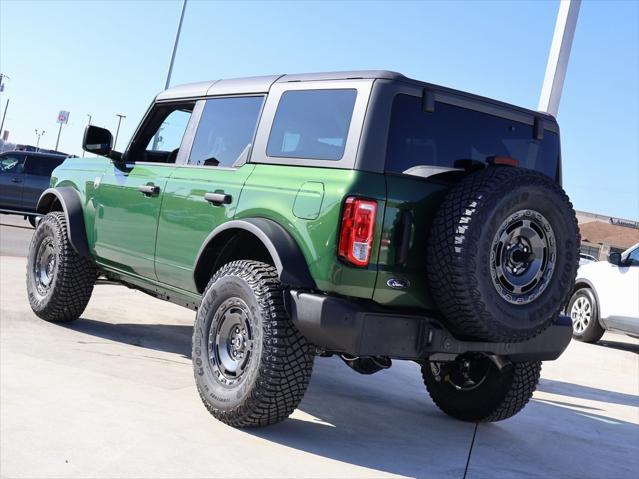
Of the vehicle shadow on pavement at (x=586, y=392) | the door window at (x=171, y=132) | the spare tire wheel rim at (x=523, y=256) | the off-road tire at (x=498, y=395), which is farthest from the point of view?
the vehicle shadow on pavement at (x=586, y=392)

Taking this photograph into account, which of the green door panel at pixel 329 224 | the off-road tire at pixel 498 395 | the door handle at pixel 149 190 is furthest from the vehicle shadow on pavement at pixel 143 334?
the green door panel at pixel 329 224

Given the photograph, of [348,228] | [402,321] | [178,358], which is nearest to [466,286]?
[402,321]

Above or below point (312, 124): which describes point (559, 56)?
above

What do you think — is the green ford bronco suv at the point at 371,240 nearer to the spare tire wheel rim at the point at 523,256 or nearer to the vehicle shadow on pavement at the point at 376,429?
the spare tire wheel rim at the point at 523,256

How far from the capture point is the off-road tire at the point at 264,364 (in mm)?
4098

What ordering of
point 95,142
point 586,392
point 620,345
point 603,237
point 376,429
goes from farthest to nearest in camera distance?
1. point 603,237
2. point 620,345
3. point 586,392
4. point 95,142
5. point 376,429

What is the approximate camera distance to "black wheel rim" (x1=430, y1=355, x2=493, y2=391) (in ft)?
17.2

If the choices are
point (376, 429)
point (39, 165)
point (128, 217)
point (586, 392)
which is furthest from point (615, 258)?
point (39, 165)

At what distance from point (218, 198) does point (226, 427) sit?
52.7 inches

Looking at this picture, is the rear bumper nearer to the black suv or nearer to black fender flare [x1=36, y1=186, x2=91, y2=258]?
black fender flare [x1=36, y1=186, x2=91, y2=258]

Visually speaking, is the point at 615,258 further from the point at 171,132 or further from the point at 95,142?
the point at 95,142

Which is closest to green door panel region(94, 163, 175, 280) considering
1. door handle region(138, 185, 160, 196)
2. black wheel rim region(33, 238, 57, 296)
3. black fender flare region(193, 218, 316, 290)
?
door handle region(138, 185, 160, 196)

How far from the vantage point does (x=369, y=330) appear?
13.0 feet

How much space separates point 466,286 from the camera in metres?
3.91
